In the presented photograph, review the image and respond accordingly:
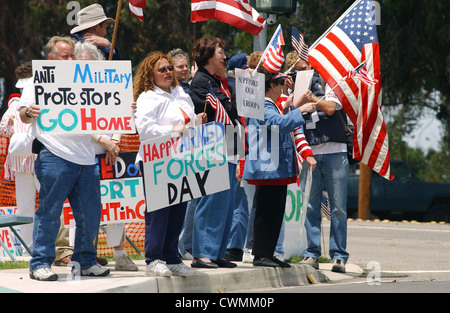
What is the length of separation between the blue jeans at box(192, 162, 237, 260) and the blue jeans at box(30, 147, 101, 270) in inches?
41.3

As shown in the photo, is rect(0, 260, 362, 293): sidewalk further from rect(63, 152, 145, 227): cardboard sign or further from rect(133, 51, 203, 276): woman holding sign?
rect(63, 152, 145, 227): cardboard sign

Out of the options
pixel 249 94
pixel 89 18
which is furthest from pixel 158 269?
pixel 89 18

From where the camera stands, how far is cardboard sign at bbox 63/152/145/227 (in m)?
9.59

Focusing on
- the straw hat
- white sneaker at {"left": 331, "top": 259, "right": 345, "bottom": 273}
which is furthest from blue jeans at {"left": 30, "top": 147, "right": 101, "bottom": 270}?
white sneaker at {"left": 331, "top": 259, "right": 345, "bottom": 273}

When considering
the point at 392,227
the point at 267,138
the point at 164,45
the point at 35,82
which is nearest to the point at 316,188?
the point at 267,138

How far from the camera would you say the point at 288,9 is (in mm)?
11312

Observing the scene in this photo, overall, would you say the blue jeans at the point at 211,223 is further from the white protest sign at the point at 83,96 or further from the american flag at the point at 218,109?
the white protest sign at the point at 83,96

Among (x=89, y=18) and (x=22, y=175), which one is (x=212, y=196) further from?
(x=22, y=175)

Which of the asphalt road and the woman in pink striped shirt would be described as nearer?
the asphalt road

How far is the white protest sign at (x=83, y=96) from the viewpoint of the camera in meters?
7.79

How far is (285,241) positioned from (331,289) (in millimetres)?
2491

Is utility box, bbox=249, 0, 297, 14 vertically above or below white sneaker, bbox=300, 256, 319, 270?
above

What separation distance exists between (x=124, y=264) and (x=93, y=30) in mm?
2288

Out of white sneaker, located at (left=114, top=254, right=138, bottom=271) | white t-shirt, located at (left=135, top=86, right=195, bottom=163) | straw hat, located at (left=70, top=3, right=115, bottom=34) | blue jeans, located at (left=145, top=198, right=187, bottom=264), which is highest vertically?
straw hat, located at (left=70, top=3, right=115, bottom=34)
